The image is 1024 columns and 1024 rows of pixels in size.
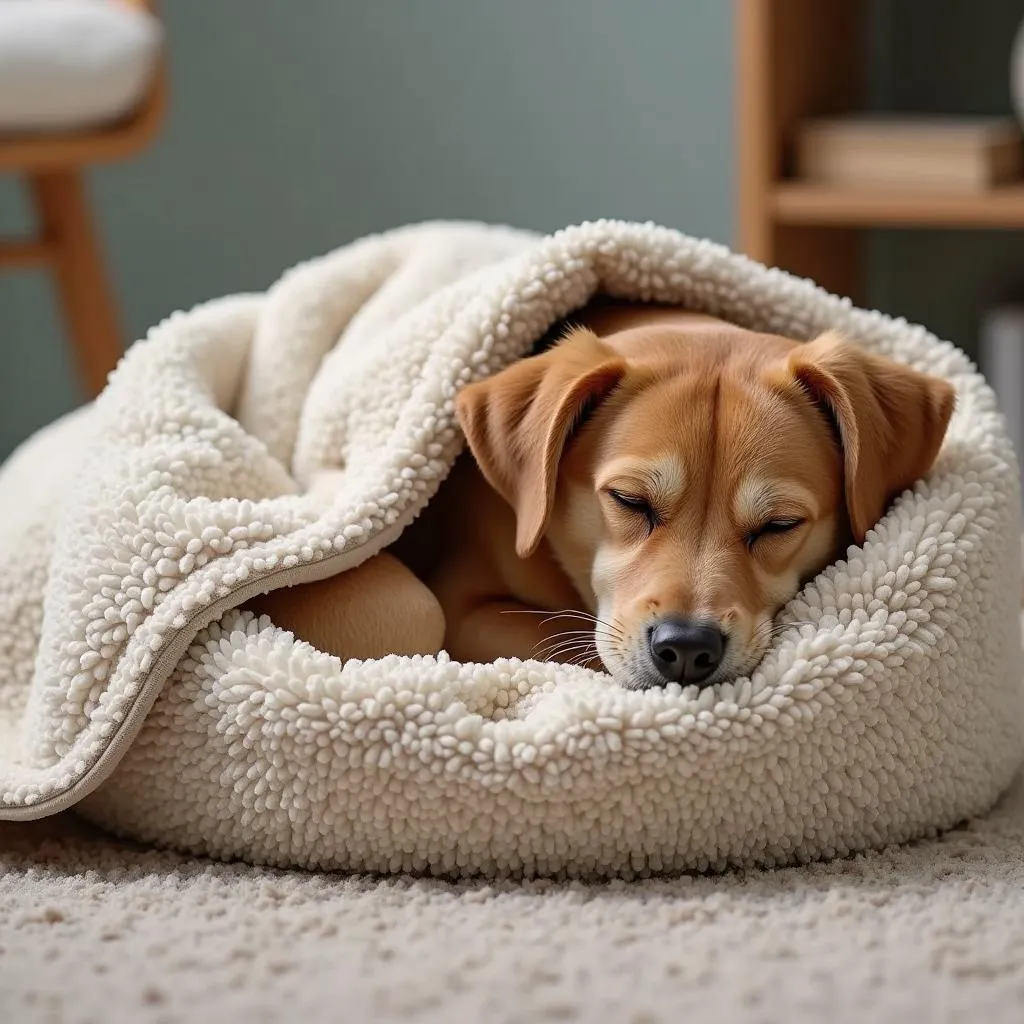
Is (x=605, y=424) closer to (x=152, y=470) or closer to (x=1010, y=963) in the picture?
(x=152, y=470)

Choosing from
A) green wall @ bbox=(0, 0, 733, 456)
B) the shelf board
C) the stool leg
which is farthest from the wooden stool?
the shelf board

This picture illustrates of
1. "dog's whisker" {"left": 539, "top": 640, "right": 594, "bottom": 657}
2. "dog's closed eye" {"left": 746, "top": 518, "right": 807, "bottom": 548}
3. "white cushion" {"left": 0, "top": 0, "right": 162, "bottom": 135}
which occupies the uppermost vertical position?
"white cushion" {"left": 0, "top": 0, "right": 162, "bottom": 135}

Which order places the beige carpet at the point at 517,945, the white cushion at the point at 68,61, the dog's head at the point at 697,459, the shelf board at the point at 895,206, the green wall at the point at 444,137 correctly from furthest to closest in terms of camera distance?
1. the green wall at the point at 444,137
2. the shelf board at the point at 895,206
3. the white cushion at the point at 68,61
4. the dog's head at the point at 697,459
5. the beige carpet at the point at 517,945

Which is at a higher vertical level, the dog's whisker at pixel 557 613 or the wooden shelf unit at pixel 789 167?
the wooden shelf unit at pixel 789 167

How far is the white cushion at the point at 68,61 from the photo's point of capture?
2.28m

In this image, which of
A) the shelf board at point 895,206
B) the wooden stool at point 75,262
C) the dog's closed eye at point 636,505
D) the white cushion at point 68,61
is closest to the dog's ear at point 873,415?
the dog's closed eye at point 636,505

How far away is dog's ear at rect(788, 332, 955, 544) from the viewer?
1451mm

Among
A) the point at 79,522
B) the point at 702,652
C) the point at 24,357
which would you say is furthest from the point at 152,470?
the point at 24,357

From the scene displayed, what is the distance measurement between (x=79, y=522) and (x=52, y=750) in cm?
22

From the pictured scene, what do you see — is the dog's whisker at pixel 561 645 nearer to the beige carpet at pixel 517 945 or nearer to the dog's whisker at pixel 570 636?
the dog's whisker at pixel 570 636

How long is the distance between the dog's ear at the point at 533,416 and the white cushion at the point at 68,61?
115 centimetres

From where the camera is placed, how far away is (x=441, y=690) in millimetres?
1312

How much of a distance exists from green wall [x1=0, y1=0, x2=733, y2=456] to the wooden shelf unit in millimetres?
266

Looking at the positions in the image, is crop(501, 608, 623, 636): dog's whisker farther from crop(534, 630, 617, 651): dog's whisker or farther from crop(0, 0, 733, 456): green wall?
crop(0, 0, 733, 456): green wall
